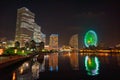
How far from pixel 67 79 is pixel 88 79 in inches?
99.8

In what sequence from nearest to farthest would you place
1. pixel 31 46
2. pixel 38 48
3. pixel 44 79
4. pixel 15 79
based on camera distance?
pixel 15 79 → pixel 44 79 → pixel 31 46 → pixel 38 48

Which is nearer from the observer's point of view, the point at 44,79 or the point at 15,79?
the point at 15,79

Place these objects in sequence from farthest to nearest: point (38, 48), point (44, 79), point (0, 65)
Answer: point (38, 48)
point (0, 65)
point (44, 79)

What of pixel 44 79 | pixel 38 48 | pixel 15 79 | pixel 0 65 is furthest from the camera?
pixel 38 48

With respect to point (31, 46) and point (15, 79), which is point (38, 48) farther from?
point (15, 79)

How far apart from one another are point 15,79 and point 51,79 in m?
4.32

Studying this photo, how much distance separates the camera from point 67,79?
2388cm

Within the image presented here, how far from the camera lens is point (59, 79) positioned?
2369 centimetres

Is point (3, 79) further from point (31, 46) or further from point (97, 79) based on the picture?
point (31, 46)

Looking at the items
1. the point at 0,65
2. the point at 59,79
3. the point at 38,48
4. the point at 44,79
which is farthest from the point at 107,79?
the point at 38,48

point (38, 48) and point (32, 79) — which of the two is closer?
point (32, 79)

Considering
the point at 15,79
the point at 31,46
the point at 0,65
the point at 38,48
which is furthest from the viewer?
the point at 38,48

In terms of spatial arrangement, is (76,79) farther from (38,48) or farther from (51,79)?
(38,48)

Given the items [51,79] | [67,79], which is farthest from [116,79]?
[51,79]
